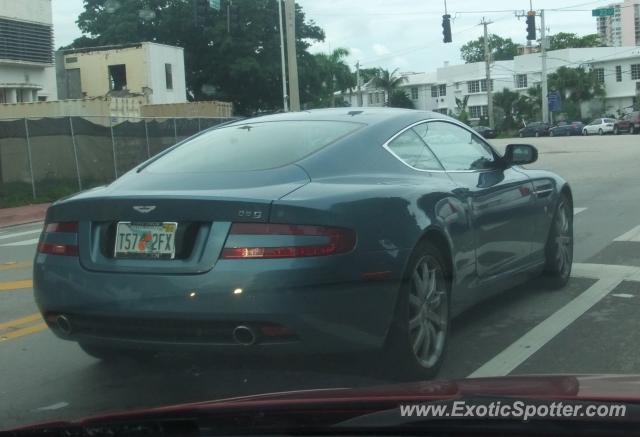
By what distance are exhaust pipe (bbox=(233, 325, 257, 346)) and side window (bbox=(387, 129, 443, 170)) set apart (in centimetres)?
160

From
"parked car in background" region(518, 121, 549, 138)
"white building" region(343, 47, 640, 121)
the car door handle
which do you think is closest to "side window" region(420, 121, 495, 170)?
the car door handle

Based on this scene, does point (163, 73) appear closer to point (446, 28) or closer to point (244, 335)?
point (446, 28)

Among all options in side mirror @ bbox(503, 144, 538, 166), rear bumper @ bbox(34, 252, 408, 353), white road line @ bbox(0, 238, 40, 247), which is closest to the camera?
rear bumper @ bbox(34, 252, 408, 353)

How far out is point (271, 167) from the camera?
15.0 feet

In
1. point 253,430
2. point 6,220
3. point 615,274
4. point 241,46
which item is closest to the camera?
point 253,430

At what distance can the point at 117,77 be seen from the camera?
43.3 metres

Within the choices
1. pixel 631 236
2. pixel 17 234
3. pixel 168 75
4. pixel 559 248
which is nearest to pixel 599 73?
pixel 168 75

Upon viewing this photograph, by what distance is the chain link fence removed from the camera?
66.8 feet

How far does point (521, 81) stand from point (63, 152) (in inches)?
2728

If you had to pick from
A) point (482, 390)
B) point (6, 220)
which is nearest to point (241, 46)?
point (6, 220)

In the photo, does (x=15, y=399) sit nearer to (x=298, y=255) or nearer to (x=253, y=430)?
(x=298, y=255)

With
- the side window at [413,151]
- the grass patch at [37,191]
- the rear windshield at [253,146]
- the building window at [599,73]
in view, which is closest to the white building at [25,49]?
the grass patch at [37,191]

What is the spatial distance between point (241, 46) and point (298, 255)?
2133 inches

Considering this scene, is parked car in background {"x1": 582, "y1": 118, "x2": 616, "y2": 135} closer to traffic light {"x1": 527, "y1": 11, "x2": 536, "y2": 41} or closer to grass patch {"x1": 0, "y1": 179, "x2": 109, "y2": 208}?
traffic light {"x1": 527, "y1": 11, "x2": 536, "y2": 41}
